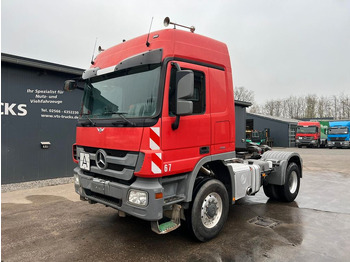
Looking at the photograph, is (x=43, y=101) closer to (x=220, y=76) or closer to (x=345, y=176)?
(x=220, y=76)

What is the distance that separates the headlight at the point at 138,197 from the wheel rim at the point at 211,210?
1053mm


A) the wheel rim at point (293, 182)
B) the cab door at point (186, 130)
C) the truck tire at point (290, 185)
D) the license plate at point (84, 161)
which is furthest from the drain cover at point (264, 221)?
the license plate at point (84, 161)

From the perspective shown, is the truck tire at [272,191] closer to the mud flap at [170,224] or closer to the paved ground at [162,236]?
the paved ground at [162,236]

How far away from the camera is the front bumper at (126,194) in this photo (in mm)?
3105

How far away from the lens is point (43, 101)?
7949 millimetres

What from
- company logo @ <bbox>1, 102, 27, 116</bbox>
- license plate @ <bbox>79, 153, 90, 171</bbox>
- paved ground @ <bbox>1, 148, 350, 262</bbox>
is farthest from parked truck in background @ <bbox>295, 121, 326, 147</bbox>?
license plate @ <bbox>79, 153, 90, 171</bbox>

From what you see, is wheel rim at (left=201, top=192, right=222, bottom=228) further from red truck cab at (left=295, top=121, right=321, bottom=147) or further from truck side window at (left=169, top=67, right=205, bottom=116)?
red truck cab at (left=295, top=121, right=321, bottom=147)

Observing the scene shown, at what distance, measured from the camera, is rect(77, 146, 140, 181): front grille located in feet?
10.7

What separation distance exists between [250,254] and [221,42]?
3265 millimetres

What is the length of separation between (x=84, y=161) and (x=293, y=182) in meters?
4.91

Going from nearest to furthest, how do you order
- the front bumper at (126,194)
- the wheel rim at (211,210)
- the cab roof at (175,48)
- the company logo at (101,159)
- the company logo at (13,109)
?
the front bumper at (126,194) → the cab roof at (175,48) → the company logo at (101,159) → the wheel rim at (211,210) → the company logo at (13,109)

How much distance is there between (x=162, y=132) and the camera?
3.19 meters

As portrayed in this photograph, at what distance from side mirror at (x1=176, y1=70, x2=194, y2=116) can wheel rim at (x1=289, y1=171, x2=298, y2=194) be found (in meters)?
4.21

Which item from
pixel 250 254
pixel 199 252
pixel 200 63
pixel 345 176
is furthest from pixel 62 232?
pixel 345 176
